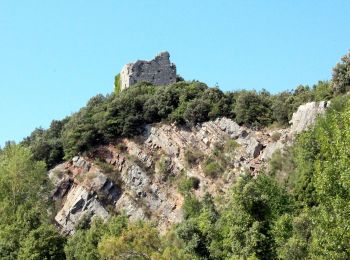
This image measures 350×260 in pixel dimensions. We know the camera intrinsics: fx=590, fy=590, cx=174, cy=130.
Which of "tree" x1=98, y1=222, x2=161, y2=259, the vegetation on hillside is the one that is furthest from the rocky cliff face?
Result: "tree" x1=98, y1=222, x2=161, y2=259

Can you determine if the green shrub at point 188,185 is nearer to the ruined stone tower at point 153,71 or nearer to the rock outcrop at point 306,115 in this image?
the rock outcrop at point 306,115

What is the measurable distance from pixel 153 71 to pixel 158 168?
19.1 m

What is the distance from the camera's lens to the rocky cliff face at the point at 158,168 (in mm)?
52625

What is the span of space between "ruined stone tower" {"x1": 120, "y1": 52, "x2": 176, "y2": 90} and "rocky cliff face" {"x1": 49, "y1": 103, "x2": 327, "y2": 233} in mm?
12671

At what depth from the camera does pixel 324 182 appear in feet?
87.4

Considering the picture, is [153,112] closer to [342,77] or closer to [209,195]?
[209,195]

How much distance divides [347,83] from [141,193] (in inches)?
844

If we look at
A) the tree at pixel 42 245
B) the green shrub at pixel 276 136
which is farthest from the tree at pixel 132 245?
the green shrub at pixel 276 136

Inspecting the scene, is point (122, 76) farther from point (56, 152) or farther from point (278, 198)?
point (278, 198)

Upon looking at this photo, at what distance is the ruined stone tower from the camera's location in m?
72.2

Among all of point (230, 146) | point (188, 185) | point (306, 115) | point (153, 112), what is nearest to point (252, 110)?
point (230, 146)

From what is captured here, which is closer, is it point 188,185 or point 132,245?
point 132,245

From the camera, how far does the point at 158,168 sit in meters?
57.4

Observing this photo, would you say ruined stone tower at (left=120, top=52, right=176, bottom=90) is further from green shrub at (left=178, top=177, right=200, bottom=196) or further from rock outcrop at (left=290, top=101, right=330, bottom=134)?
rock outcrop at (left=290, top=101, right=330, bottom=134)
